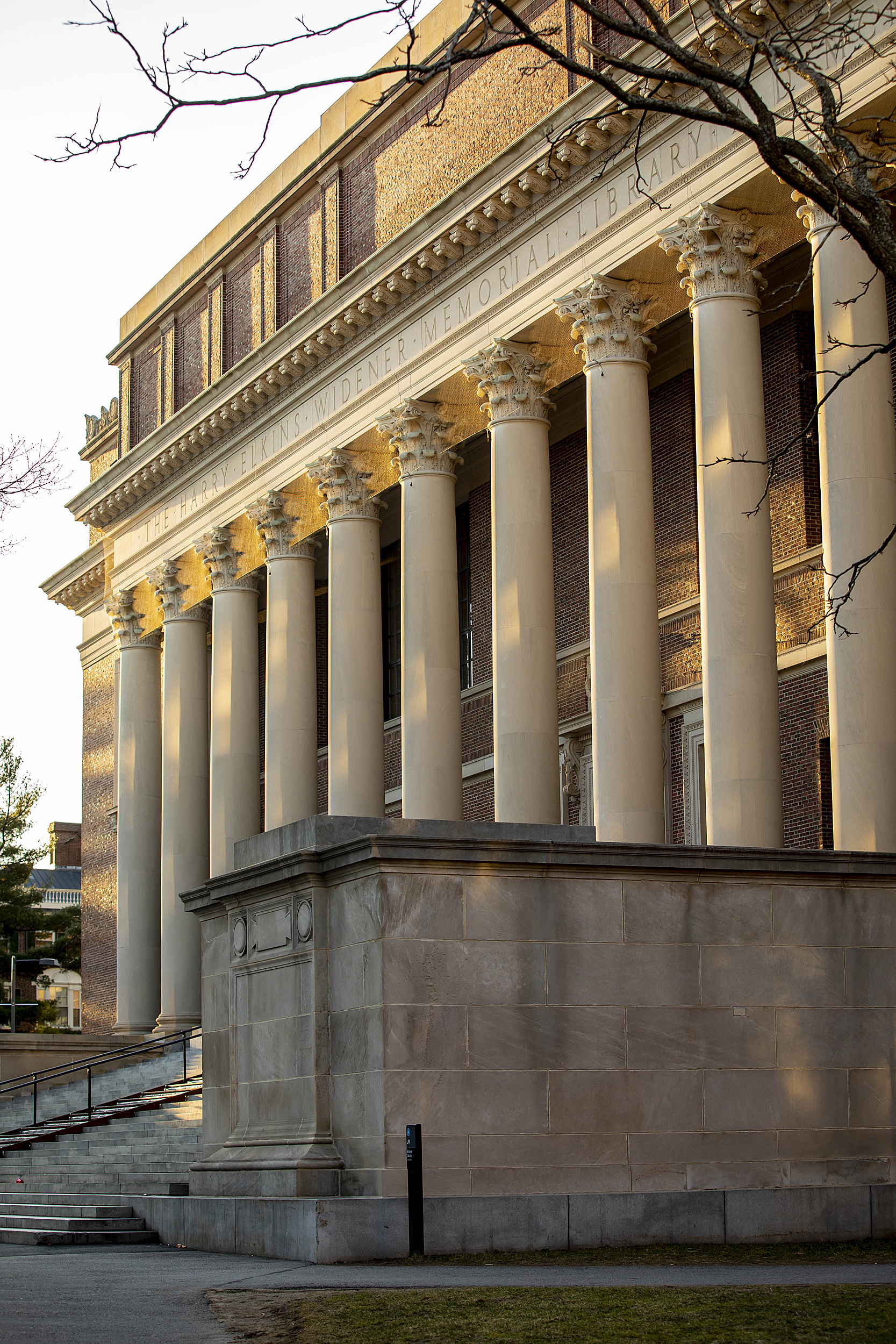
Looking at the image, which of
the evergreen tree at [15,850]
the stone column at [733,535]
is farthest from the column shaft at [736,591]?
the evergreen tree at [15,850]

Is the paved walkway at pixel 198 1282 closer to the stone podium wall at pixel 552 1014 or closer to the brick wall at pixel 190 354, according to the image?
the stone podium wall at pixel 552 1014

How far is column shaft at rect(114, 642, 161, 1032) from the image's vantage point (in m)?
44.9

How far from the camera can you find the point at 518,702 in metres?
29.1

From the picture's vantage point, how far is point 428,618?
3216 cm

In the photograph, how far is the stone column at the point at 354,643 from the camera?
34625 millimetres

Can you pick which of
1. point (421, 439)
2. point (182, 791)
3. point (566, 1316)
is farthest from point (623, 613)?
point (182, 791)

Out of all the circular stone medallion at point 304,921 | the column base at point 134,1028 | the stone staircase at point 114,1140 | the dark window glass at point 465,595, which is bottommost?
the stone staircase at point 114,1140

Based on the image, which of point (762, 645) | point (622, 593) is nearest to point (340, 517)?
point (622, 593)

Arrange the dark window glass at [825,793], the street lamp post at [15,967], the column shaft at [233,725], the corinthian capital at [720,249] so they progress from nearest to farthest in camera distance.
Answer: the corinthian capital at [720,249] < the dark window glass at [825,793] < the column shaft at [233,725] < the street lamp post at [15,967]

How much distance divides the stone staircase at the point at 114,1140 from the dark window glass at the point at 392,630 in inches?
412

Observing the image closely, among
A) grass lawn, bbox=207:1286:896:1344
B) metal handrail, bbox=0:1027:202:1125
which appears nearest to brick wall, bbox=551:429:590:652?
metal handrail, bbox=0:1027:202:1125

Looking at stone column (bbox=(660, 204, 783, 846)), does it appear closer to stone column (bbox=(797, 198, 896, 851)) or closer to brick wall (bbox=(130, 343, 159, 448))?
stone column (bbox=(797, 198, 896, 851))

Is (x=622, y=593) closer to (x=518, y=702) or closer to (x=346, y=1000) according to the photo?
(x=518, y=702)

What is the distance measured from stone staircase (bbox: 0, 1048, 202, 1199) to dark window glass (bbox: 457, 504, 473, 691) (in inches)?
408
